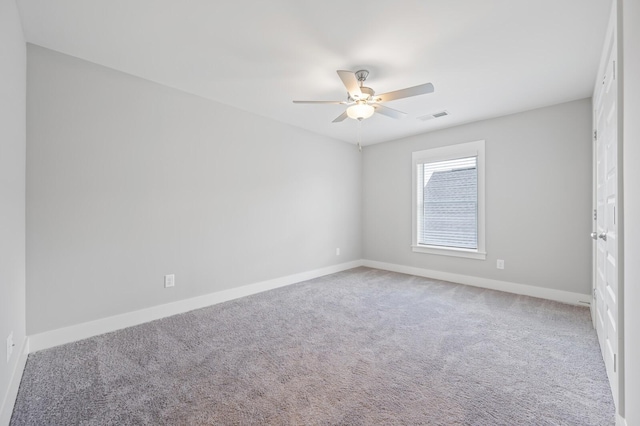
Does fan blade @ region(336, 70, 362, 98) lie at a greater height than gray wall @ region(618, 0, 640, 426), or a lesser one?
greater

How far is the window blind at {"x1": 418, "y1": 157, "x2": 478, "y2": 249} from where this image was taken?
4379 millimetres

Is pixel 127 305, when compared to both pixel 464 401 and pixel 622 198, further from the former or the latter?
pixel 622 198

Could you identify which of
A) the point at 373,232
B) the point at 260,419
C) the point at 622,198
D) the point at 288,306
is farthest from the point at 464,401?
the point at 373,232

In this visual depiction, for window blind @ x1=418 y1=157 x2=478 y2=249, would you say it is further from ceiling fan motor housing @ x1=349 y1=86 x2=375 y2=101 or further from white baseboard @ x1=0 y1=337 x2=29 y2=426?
white baseboard @ x1=0 y1=337 x2=29 y2=426

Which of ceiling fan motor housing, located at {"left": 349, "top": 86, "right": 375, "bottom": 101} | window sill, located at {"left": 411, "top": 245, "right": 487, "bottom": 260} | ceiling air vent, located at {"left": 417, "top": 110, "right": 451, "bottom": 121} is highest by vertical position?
ceiling air vent, located at {"left": 417, "top": 110, "right": 451, "bottom": 121}

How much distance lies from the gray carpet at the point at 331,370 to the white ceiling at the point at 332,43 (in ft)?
8.11

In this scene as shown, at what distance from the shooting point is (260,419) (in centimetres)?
156

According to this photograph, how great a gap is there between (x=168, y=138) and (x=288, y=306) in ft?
7.59

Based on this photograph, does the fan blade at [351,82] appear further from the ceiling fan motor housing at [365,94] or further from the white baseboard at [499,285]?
the white baseboard at [499,285]

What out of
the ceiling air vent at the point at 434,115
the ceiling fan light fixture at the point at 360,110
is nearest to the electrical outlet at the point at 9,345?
the ceiling fan light fixture at the point at 360,110

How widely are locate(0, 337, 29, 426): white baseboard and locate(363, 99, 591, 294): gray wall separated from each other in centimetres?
477

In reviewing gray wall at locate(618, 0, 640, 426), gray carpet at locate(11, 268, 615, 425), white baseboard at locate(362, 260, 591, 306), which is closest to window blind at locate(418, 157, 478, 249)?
white baseboard at locate(362, 260, 591, 306)

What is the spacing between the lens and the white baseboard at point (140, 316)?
2.38 m

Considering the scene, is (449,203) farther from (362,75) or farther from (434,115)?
(362,75)
